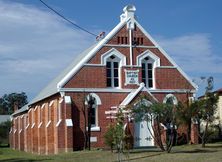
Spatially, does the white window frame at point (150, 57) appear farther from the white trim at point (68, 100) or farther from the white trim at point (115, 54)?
the white trim at point (68, 100)

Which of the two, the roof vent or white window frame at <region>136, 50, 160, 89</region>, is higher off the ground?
the roof vent

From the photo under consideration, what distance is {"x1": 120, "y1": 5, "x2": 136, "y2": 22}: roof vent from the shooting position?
4100 centimetres

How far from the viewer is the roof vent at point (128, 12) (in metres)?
41.0

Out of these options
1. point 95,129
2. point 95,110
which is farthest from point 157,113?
point 95,110

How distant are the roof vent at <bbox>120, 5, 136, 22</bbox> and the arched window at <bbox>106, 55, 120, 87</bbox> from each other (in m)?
3.48

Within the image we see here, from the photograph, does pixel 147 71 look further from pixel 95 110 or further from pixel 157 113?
pixel 157 113

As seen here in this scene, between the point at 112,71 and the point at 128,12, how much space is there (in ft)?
16.8

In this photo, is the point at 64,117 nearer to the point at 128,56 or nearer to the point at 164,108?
the point at 128,56

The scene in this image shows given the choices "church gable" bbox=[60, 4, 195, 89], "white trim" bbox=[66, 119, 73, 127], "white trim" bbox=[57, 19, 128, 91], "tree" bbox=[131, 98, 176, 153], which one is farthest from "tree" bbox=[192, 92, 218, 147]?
"white trim" bbox=[57, 19, 128, 91]

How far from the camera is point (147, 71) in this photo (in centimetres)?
4191

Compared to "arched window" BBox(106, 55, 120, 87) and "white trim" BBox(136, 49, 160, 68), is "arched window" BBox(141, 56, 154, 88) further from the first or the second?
"arched window" BBox(106, 55, 120, 87)

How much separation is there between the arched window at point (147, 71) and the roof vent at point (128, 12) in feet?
12.5

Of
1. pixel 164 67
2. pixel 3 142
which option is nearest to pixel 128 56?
pixel 164 67

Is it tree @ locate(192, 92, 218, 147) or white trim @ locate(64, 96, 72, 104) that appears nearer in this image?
tree @ locate(192, 92, 218, 147)
